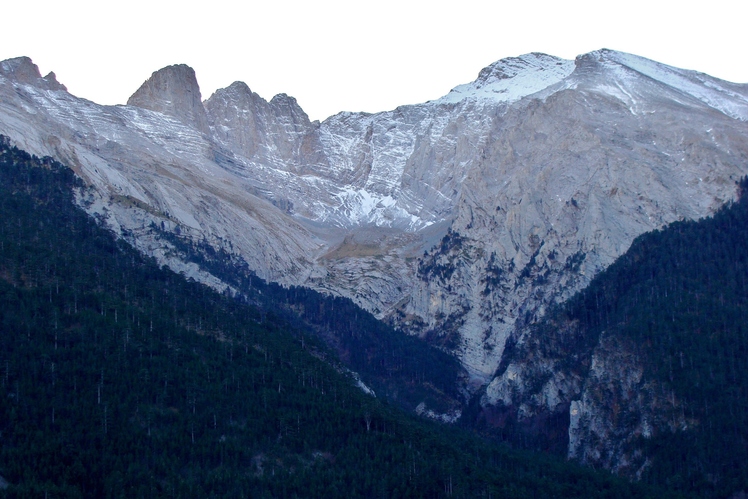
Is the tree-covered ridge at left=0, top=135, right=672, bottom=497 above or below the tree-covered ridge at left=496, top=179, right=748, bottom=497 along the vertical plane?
below

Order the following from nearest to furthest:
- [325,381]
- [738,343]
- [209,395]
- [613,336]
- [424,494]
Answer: [424,494] < [209,395] < [325,381] < [738,343] < [613,336]

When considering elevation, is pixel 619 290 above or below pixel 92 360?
above

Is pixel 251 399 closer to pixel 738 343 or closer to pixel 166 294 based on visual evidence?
pixel 166 294

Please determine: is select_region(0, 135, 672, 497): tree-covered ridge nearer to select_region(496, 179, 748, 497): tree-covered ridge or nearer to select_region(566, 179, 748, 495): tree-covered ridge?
select_region(566, 179, 748, 495): tree-covered ridge

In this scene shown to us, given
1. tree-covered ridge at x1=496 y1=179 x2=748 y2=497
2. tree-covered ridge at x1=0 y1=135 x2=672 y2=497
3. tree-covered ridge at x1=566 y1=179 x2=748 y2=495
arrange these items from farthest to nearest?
tree-covered ridge at x1=496 y1=179 x2=748 y2=497
tree-covered ridge at x1=566 y1=179 x2=748 y2=495
tree-covered ridge at x1=0 y1=135 x2=672 y2=497

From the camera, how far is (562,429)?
16700cm

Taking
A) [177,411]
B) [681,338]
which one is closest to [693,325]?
[681,338]

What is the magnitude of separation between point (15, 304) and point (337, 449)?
1758 inches

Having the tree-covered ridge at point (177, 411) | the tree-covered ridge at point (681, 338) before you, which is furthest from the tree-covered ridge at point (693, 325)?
the tree-covered ridge at point (177, 411)

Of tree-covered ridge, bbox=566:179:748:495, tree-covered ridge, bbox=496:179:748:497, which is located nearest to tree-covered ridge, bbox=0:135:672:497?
tree-covered ridge, bbox=566:179:748:495

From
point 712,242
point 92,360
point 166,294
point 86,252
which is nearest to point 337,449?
point 92,360

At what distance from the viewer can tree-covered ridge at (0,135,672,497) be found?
4163 inches

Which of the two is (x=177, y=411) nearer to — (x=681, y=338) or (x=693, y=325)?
(x=681, y=338)

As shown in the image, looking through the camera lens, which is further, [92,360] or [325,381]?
[325,381]
